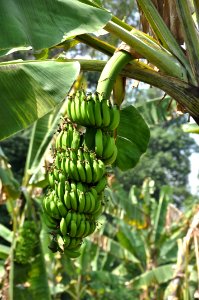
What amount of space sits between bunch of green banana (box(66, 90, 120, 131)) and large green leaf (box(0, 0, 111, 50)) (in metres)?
0.22

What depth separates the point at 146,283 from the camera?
700 centimetres

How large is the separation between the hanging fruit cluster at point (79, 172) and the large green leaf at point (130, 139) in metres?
0.48

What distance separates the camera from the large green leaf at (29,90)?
5.96 ft

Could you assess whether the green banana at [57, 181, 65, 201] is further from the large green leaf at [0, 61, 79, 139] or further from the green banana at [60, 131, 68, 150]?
the large green leaf at [0, 61, 79, 139]

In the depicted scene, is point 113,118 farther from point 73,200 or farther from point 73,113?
point 73,200

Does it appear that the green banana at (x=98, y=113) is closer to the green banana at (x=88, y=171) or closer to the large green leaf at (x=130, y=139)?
the green banana at (x=88, y=171)

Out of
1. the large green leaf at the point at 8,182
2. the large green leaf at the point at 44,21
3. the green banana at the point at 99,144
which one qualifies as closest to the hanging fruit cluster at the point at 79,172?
the green banana at the point at 99,144

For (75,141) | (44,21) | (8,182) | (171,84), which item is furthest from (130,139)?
(8,182)

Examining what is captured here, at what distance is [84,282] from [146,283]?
1.61m

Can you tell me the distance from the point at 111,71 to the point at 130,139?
540 millimetres

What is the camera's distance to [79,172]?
5.65 ft

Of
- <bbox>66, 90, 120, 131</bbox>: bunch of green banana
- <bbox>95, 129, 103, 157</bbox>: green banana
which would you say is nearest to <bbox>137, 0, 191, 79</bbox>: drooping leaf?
<bbox>66, 90, 120, 131</bbox>: bunch of green banana

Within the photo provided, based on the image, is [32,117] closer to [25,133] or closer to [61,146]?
[61,146]

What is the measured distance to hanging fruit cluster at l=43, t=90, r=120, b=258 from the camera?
171 cm
